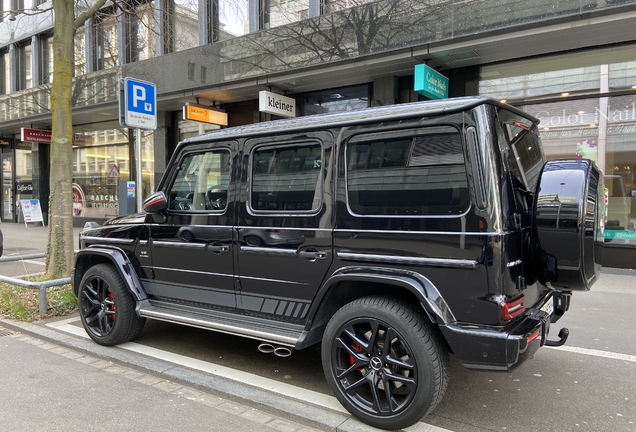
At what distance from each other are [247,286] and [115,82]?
12.3m

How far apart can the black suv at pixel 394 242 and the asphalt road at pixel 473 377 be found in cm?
46

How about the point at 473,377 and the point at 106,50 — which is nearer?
the point at 473,377

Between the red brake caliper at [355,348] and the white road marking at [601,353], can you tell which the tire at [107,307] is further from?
the white road marking at [601,353]

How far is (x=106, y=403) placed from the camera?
3.39 m

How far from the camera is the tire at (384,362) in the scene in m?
2.77

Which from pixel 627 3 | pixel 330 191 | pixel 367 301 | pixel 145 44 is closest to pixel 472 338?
pixel 367 301

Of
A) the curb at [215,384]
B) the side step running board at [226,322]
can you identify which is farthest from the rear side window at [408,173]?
the curb at [215,384]

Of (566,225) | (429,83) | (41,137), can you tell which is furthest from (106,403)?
(41,137)

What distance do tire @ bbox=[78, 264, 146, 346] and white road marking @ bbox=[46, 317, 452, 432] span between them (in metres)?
0.20

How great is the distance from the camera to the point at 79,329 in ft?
16.7

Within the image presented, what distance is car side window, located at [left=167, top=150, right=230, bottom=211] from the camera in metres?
→ 3.86

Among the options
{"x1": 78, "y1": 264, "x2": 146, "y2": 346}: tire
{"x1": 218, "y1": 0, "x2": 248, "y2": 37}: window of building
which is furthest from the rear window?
{"x1": 218, "y1": 0, "x2": 248, "y2": 37}: window of building

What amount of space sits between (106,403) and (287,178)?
6.98 ft

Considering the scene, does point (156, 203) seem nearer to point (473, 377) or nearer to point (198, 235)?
point (198, 235)
